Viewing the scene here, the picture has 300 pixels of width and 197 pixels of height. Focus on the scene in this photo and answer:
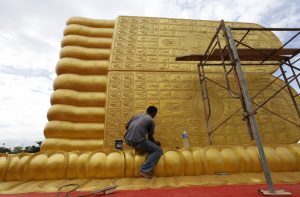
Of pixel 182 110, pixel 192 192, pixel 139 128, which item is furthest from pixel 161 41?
pixel 192 192

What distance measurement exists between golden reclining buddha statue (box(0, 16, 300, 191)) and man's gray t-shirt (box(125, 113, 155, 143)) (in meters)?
0.26

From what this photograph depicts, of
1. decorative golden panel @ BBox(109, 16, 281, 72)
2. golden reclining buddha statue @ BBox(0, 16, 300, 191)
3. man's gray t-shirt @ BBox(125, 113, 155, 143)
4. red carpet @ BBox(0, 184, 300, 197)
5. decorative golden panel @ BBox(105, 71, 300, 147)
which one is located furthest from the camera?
decorative golden panel @ BBox(109, 16, 281, 72)

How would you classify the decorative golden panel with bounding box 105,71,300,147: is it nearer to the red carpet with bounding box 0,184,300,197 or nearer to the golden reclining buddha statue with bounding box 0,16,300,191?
the golden reclining buddha statue with bounding box 0,16,300,191

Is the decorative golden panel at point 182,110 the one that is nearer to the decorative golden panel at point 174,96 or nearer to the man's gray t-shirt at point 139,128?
the decorative golden panel at point 174,96

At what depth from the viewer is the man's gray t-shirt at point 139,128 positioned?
2.46 metres

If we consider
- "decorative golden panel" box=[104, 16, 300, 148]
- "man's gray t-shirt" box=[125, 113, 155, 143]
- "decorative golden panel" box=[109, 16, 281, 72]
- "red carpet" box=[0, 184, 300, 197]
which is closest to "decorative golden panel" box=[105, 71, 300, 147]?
"decorative golden panel" box=[104, 16, 300, 148]

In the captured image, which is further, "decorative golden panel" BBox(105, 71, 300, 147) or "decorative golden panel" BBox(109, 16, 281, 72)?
"decorative golden panel" BBox(109, 16, 281, 72)

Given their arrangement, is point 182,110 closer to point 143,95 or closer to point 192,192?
point 143,95

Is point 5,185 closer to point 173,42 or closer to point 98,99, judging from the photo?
point 98,99

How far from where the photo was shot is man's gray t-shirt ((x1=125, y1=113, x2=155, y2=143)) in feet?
8.05

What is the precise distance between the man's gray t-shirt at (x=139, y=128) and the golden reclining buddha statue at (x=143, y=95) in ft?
0.86

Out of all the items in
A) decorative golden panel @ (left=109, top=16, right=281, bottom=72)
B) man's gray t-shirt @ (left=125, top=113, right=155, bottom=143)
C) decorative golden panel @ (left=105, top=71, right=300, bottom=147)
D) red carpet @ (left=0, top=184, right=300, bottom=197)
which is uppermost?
decorative golden panel @ (left=109, top=16, right=281, bottom=72)

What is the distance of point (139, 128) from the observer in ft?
8.18

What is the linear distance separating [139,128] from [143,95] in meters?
1.87
